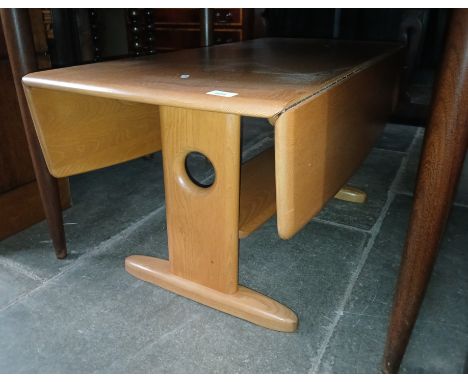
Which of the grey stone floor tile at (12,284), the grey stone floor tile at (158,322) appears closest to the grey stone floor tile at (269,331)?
the grey stone floor tile at (158,322)

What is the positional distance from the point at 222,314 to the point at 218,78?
57cm

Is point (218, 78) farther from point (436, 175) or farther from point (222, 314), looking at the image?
point (222, 314)

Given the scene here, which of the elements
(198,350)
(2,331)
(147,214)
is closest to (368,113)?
(198,350)

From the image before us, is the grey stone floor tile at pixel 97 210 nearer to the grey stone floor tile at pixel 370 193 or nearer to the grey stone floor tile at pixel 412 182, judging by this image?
the grey stone floor tile at pixel 370 193

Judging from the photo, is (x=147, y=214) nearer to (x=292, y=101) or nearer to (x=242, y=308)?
(x=242, y=308)

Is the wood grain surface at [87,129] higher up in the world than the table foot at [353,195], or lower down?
higher up

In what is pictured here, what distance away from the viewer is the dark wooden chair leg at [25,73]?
0.98 meters

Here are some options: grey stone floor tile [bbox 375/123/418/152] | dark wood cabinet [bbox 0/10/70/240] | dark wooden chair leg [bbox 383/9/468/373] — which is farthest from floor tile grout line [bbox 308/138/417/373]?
dark wood cabinet [bbox 0/10/70/240]

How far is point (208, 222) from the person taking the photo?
39.2 inches

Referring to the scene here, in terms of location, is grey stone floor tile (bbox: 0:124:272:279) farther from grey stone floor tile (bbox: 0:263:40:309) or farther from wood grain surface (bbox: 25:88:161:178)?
wood grain surface (bbox: 25:88:161:178)

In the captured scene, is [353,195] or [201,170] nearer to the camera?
[353,195]

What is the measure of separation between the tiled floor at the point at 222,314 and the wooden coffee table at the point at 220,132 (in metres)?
0.08

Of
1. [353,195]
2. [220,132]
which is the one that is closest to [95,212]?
[220,132]
